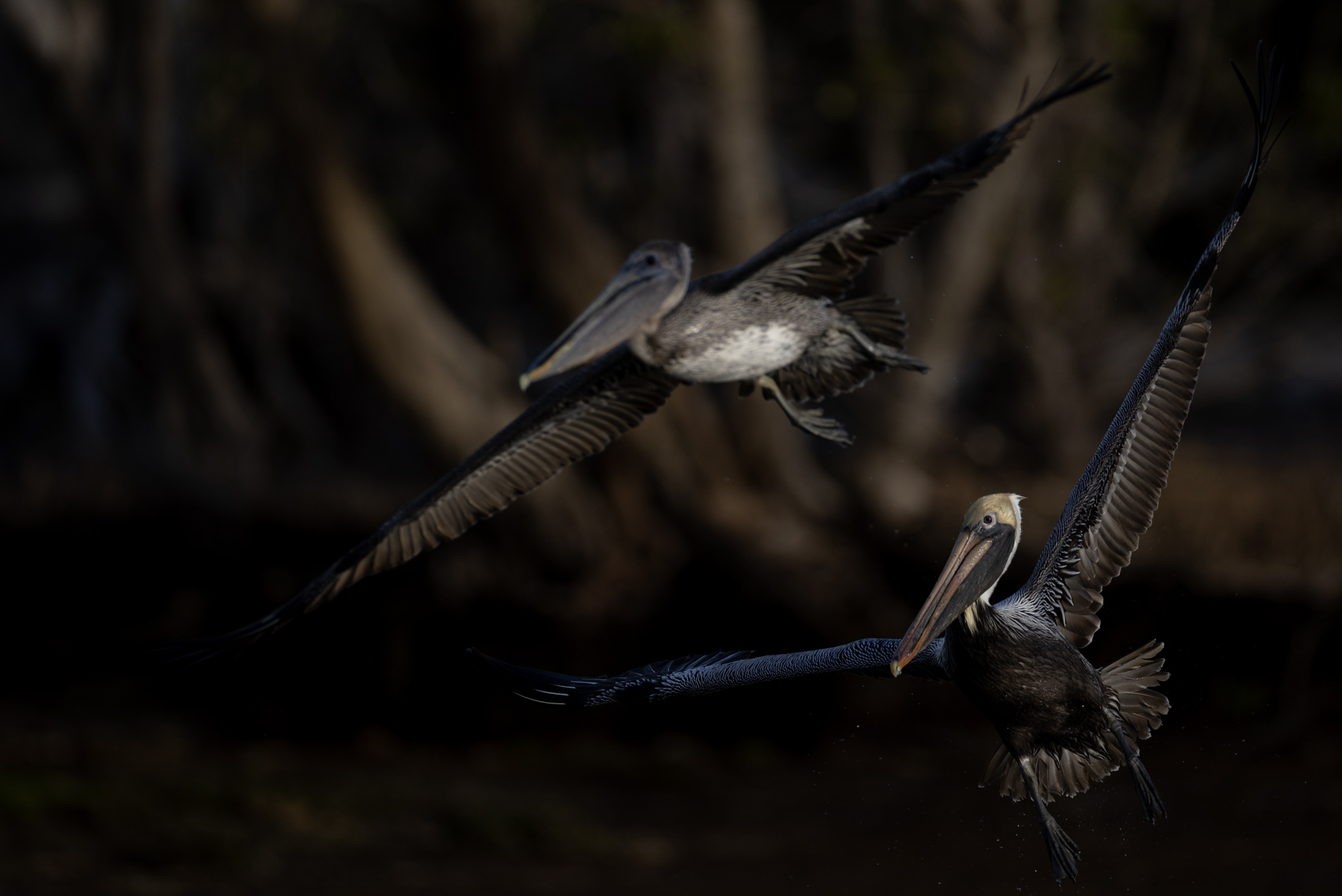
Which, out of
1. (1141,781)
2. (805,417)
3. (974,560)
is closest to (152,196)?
(805,417)

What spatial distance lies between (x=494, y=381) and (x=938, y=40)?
616 centimetres

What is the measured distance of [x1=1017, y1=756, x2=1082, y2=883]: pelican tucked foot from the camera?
3119mm

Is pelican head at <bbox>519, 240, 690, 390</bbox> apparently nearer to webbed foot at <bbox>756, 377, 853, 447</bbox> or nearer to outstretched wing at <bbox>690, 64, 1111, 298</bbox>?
outstretched wing at <bbox>690, 64, 1111, 298</bbox>

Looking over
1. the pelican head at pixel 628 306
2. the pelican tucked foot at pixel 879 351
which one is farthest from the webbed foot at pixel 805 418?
the pelican head at pixel 628 306

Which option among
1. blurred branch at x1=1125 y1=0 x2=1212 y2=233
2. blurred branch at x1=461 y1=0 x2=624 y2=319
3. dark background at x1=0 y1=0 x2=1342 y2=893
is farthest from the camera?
blurred branch at x1=1125 y1=0 x2=1212 y2=233

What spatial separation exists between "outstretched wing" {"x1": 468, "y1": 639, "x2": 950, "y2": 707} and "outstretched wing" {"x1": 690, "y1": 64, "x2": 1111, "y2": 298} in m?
0.93

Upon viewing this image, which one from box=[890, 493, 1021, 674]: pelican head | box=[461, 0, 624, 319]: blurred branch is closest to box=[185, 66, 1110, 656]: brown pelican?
box=[890, 493, 1021, 674]: pelican head

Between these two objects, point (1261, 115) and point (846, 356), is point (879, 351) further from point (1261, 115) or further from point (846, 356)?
point (1261, 115)

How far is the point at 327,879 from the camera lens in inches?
515

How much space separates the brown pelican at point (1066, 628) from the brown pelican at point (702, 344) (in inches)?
25.2

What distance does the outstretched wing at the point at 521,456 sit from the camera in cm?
416

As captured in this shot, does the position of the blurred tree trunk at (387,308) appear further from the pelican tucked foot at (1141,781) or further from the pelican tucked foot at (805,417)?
the pelican tucked foot at (1141,781)

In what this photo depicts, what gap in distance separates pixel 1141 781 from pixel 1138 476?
27.1 inches

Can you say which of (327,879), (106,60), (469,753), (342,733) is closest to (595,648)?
(469,753)
